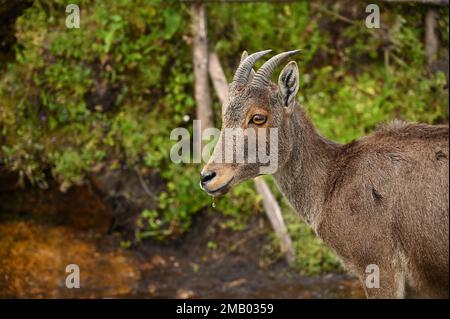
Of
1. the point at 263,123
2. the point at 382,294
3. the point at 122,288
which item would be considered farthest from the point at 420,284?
the point at 122,288

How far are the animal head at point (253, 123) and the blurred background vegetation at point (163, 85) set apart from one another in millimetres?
4049

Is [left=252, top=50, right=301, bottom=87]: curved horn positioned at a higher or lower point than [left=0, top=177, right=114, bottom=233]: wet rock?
higher

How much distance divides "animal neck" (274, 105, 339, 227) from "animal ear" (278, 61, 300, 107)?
220mm

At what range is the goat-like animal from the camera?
634cm

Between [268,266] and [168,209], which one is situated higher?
[168,209]

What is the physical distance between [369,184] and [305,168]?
677mm

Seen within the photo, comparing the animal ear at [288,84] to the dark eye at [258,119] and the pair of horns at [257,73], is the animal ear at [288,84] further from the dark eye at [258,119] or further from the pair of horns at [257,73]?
the dark eye at [258,119]

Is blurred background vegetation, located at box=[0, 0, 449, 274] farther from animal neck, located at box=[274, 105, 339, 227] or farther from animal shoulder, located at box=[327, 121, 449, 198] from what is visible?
animal shoulder, located at box=[327, 121, 449, 198]

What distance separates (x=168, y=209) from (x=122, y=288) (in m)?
1.43

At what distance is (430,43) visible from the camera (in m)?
11.6

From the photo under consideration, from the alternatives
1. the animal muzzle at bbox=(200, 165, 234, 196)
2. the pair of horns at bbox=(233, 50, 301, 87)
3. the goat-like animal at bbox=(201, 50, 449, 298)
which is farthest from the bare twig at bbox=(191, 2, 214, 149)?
the animal muzzle at bbox=(200, 165, 234, 196)

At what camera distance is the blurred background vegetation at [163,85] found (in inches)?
428

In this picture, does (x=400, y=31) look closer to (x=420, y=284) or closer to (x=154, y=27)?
(x=154, y=27)

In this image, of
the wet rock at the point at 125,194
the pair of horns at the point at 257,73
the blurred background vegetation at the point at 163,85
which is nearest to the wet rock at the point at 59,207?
the wet rock at the point at 125,194
